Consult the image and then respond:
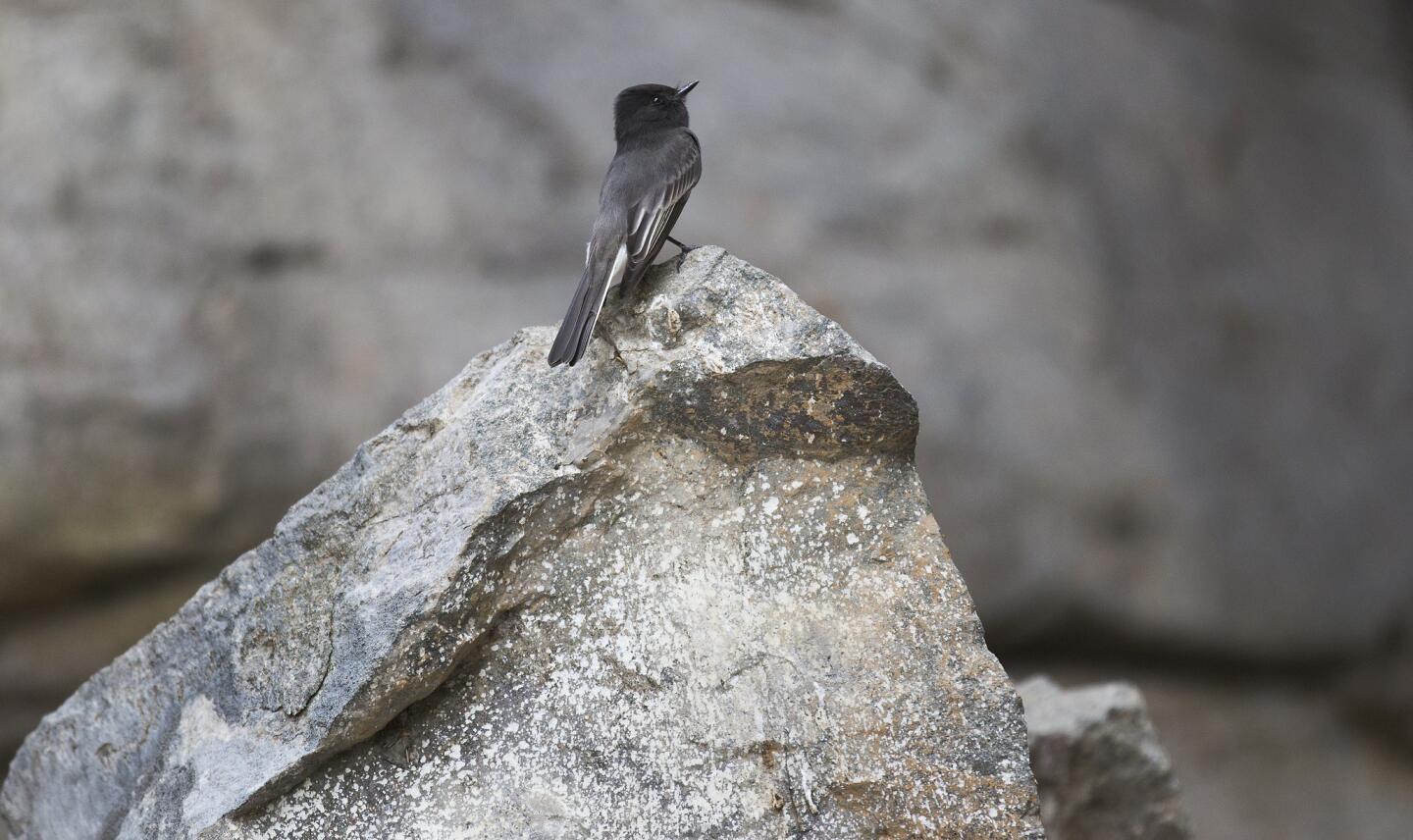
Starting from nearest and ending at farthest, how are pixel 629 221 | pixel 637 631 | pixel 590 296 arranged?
pixel 637 631 < pixel 590 296 < pixel 629 221

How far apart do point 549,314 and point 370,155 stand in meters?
1.01

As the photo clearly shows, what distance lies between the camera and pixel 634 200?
9.80ft

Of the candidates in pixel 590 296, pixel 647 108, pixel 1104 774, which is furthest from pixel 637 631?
pixel 1104 774

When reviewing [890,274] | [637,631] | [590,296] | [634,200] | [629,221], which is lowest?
[637,631]

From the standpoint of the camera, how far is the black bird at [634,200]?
263cm

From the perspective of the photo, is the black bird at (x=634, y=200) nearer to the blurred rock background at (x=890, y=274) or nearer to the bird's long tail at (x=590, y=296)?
the bird's long tail at (x=590, y=296)

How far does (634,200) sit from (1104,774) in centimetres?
222

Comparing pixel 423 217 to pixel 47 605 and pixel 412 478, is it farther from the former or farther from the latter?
pixel 412 478

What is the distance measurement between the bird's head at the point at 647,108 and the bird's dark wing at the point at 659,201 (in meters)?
0.11

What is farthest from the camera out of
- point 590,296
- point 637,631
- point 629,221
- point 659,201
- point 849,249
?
point 849,249

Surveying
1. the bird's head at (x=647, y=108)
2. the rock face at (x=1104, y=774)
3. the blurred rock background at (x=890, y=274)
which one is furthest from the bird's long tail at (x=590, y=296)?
the blurred rock background at (x=890, y=274)

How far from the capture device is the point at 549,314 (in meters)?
5.53

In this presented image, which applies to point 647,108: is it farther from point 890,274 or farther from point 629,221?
point 890,274

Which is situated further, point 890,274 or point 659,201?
point 890,274
